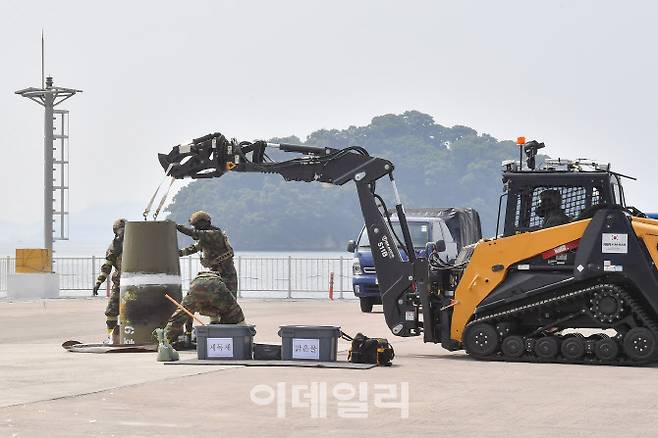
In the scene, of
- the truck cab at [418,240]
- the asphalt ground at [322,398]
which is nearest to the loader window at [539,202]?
the asphalt ground at [322,398]

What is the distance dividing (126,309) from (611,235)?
7.31 meters

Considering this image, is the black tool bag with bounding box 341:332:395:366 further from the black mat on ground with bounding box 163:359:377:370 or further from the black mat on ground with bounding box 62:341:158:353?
the black mat on ground with bounding box 62:341:158:353

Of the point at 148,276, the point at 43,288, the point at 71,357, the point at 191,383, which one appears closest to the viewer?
the point at 191,383

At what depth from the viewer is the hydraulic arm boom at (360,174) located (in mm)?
19391

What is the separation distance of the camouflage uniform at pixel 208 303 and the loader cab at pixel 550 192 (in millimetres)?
3951

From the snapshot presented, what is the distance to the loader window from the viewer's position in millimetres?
18734

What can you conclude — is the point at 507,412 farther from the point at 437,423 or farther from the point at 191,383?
the point at 191,383

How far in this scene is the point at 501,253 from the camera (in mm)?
18625

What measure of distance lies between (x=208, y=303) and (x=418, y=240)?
14836mm

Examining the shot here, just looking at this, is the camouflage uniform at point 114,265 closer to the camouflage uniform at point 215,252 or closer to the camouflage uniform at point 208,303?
the camouflage uniform at point 215,252

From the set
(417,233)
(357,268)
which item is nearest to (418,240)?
(417,233)

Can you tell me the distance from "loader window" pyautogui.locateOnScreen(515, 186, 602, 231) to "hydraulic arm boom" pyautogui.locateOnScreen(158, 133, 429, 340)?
4.87ft

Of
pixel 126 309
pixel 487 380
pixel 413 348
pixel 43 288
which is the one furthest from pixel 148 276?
pixel 43 288
